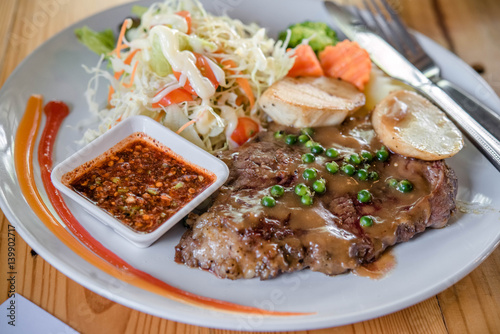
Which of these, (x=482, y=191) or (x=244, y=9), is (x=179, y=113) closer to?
(x=244, y=9)

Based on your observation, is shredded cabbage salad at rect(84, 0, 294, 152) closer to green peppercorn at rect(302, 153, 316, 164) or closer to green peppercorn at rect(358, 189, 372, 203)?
green peppercorn at rect(302, 153, 316, 164)

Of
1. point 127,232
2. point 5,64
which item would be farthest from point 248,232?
point 5,64

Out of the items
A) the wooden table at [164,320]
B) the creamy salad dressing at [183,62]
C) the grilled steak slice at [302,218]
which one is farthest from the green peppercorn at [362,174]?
the creamy salad dressing at [183,62]

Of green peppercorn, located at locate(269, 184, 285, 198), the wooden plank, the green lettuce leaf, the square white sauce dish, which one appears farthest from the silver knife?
the wooden plank

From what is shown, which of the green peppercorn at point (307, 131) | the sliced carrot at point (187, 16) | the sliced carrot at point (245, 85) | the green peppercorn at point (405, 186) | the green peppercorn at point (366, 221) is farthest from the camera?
the sliced carrot at point (187, 16)

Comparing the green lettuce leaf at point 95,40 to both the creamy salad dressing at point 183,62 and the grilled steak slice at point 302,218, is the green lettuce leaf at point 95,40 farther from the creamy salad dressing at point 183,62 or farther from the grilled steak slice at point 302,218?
the grilled steak slice at point 302,218

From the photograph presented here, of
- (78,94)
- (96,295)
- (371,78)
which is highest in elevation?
(371,78)

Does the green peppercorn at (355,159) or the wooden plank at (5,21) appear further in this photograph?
the wooden plank at (5,21)
